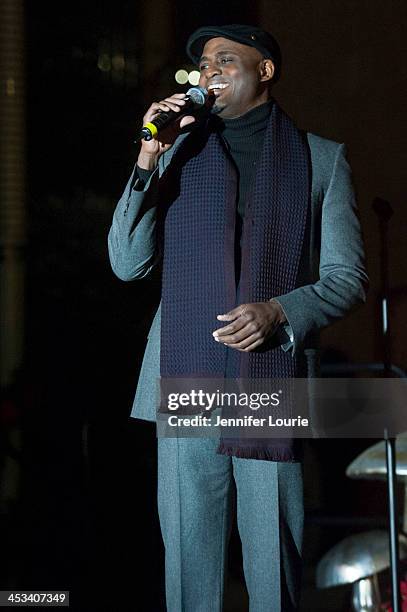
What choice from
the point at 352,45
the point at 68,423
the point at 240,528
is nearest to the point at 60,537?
the point at 68,423

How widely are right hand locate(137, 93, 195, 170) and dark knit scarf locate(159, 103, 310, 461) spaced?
12 cm

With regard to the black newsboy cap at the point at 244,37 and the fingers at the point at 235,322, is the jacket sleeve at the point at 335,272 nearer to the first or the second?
the fingers at the point at 235,322

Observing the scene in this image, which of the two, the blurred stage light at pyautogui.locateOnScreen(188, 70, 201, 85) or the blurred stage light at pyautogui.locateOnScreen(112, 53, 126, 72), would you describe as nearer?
the blurred stage light at pyautogui.locateOnScreen(188, 70, 201, 85)

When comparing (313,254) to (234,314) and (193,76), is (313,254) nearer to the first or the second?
(234,314)

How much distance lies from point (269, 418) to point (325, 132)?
3.84ft

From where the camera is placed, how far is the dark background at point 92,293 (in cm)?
229

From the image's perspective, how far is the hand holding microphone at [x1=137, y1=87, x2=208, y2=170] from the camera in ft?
5.00

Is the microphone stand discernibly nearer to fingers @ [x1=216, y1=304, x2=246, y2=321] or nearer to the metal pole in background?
fingers @ [x1=216, y1=304, x2=246, y2=321]

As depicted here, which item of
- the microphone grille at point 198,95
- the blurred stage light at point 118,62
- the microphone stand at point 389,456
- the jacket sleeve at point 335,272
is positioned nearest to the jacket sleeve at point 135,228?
the microphone grille at point 198,95

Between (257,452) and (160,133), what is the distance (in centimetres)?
59

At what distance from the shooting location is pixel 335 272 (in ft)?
5.37

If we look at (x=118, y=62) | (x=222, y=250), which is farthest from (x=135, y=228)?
(x=118, y=62)

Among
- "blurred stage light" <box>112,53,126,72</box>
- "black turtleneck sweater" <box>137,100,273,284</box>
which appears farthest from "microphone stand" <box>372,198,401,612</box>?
"blurred stage light" <box>112,53,126,72</box>

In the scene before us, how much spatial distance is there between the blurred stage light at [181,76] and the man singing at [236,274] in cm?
49
